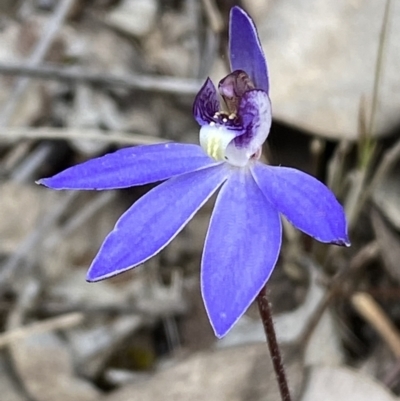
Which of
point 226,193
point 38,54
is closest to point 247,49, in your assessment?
point 226,193

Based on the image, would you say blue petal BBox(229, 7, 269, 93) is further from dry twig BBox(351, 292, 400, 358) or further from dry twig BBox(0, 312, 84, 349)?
dry twig BBox(0, 312, 84, 349)

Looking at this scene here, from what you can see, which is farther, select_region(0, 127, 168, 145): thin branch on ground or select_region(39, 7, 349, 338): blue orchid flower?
select_region(0, 127, 168, 145): thin branch on ground

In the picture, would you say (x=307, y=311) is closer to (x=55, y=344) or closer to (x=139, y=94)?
(x=55, y=344)

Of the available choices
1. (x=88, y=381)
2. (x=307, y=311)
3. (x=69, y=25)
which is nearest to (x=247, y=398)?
(x=307, y=311)

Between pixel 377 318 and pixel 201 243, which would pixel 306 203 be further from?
pixel 201 243

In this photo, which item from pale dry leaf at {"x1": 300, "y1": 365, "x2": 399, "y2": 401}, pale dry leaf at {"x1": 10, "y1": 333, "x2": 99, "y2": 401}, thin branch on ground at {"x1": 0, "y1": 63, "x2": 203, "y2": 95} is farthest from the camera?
thin branch on ground at {"x1": 0, "y1": 63, "x2": 203, "y2": 95}

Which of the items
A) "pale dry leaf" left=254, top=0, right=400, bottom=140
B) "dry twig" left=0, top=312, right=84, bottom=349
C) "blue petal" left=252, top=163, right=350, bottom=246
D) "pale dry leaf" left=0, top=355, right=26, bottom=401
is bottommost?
"pale dry leaf" left=0, top=355, right=26, bottom=401

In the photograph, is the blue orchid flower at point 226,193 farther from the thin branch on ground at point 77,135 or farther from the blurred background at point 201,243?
the thin branch on ground at point 77,135

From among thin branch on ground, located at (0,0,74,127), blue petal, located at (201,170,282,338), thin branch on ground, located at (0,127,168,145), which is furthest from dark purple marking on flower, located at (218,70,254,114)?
thin branch on ground, located at (0,0,74,127)
